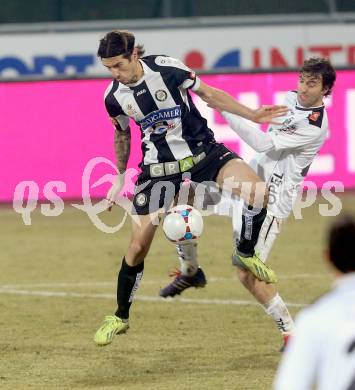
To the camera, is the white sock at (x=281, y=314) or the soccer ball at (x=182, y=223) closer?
the soccer ball at (x=182, y=223)

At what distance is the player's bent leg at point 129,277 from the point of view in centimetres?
855

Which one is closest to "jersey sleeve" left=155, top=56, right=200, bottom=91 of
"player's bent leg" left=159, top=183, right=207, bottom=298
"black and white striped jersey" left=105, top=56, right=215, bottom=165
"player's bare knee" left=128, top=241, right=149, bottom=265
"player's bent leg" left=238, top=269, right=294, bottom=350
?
"black and white striped jersey" left=105, top=56, right=215, bottom=165

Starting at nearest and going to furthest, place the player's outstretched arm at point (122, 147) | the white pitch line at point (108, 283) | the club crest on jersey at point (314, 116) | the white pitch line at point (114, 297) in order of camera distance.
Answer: the player's outstretched arm at point (122, 147) → the club crest on jersey at point (314, 116) → the white pitch line at point (114, 297) → the white pitch line at point (108, 283)

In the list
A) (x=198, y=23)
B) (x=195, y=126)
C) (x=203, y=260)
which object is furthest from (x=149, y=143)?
(x=198, y=23)

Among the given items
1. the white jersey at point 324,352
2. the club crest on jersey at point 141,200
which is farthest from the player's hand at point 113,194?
the white jersey at point 324,352

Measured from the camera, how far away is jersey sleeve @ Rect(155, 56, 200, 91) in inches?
338

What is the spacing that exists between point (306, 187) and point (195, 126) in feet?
26.4

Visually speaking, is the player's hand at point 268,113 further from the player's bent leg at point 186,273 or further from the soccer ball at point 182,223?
the player's bent leg at point 186,273

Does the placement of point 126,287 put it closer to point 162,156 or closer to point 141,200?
point 141,200

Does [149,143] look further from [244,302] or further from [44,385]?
[244,302]

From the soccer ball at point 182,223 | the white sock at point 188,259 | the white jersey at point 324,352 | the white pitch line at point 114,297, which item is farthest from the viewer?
the white pitch line at point 114,297

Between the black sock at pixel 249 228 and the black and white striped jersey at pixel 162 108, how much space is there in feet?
2.06

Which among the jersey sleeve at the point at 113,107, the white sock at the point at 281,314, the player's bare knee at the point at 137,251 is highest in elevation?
the jersey sleeve at the point at 113,107

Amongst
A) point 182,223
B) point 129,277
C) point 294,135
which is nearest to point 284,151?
point 294,135
